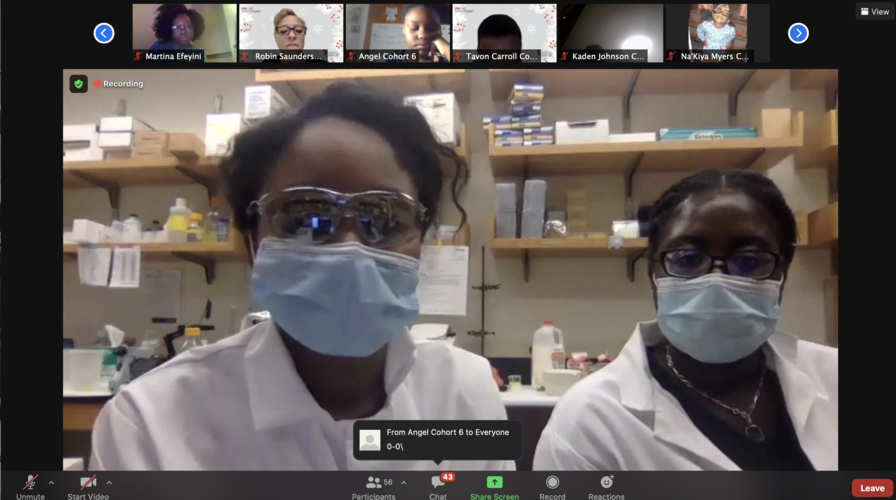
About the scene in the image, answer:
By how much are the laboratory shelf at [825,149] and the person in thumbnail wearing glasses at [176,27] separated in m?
1.06

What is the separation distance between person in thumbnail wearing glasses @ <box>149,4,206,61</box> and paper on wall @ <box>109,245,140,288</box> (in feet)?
1.21

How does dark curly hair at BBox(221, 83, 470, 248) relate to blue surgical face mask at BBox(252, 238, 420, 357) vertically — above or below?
above

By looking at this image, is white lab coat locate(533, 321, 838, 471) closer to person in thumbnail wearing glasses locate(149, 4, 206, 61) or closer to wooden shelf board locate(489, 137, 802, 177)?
wooden shelf board locate(489, 137, 802, 177)

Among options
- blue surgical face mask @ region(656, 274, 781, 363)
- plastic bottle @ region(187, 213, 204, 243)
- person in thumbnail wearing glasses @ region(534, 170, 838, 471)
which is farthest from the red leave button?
plastic bottle @ region(187, 213, 204, 243)

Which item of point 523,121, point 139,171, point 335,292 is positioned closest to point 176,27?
point 139,171

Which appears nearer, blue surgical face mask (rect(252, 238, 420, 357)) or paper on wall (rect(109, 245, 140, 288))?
blue surgical face mask (rect(252, 238, 420, 357))

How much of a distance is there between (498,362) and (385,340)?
0.75ft

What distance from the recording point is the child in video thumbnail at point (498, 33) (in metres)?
0.76

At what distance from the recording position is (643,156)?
2.64ft

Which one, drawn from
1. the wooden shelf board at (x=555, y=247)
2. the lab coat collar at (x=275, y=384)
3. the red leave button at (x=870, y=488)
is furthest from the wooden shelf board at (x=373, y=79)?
the red leave button at (x=870, y=488)

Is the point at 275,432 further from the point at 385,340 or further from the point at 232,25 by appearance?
the point at 232,25

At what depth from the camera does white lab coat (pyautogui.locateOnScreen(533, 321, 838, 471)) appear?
0.72m

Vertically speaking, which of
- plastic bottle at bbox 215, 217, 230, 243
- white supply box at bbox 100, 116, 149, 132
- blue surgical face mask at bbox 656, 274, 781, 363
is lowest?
blue surgical face mask at bbox 656, 274, 781, 363

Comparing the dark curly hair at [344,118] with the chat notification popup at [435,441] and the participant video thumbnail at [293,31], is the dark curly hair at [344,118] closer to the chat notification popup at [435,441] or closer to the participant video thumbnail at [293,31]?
the participant video thumbnail at [293,31]
